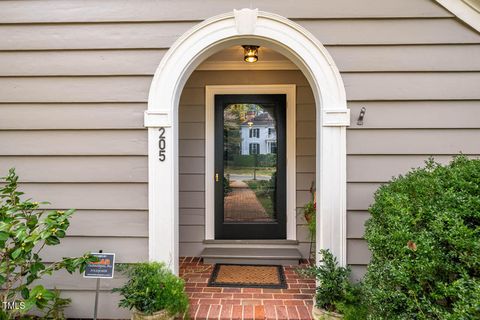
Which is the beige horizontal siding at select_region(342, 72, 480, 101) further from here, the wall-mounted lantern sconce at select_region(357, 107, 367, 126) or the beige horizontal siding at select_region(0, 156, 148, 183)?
the beige horizontal siding at select_region(0, 156, 148, 183)

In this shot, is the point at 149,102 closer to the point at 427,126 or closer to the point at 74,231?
the point at 74,231

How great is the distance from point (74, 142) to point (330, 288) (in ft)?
7.76

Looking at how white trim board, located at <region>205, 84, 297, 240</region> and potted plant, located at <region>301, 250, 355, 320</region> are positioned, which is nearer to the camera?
potted plant, located at <region>301, 250, 355, 320</region>

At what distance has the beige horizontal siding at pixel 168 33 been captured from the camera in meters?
2.26

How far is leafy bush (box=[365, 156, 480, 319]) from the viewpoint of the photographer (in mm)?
1262

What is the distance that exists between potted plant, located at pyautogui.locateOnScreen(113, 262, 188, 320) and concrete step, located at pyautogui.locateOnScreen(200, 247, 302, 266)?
1236mm

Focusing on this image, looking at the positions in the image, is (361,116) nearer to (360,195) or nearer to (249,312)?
(360,195)

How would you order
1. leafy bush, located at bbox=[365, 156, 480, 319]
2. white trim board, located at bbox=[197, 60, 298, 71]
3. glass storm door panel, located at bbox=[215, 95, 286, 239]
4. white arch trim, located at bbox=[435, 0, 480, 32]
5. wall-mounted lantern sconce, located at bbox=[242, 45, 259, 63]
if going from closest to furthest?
1. leafy bush, located at bbox=[365, 156, 480, 319]
2. white arch trim, located at bbox=[435, 0, 480, 32]
3. wall-mounted lantern sconce, located at bbox=[242, 45, 259, 63]
4. white trim board, located at bbox=[197, 60, 298, 71]
5. glass storm door panel, located at bbox=[215, 95, 286, 239]

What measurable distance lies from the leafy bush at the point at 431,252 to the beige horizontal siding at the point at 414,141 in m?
0.54

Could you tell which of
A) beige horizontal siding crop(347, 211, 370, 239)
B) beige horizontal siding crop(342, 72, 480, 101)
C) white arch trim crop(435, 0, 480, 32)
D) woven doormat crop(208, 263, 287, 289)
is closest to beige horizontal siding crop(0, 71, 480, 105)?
beige horizontal siding crop(342, 72, 480, 101)

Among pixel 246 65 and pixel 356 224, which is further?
pixel 246 65

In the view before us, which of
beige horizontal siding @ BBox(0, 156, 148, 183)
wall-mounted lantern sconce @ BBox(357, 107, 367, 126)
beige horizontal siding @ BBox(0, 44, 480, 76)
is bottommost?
beige horizontal siding @ BBox(0, 156, 148, 183)

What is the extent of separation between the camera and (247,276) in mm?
3031

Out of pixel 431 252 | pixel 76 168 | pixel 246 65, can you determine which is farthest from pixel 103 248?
pixel 246 65
